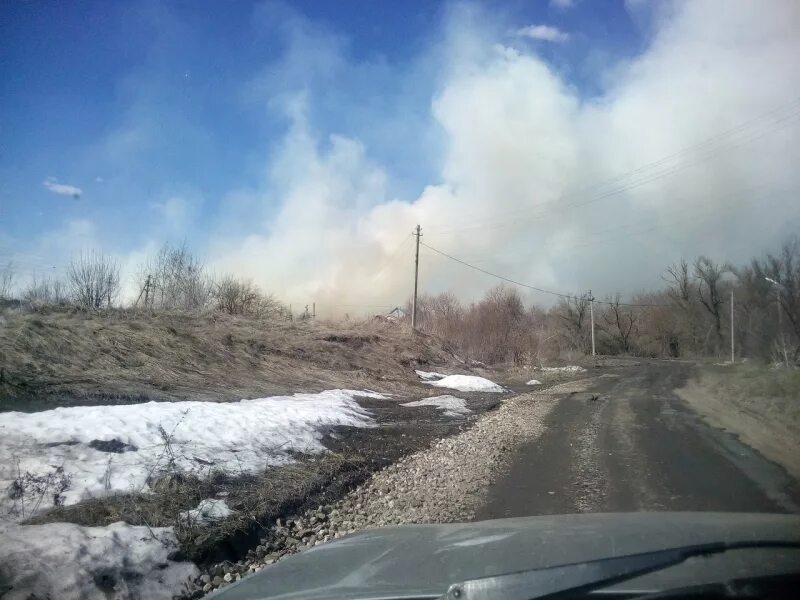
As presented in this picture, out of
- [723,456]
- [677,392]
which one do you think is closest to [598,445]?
[723,456]

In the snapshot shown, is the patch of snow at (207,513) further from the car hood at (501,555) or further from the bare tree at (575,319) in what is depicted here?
the bare tree at (575,319)

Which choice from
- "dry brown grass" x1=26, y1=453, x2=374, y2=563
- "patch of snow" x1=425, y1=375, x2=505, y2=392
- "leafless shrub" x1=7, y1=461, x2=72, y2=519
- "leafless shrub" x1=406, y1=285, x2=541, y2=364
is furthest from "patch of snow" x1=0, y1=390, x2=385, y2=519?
"leafless shrub" x1=406, y1=285, x2=541, y2=364

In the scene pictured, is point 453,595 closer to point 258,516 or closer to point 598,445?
point 258,516

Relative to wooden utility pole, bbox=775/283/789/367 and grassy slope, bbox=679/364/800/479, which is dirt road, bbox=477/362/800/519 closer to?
grassy slope, bbox=679/364/800/479

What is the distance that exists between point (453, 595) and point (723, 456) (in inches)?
330

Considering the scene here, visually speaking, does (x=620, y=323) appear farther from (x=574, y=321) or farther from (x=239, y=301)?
(x=239, y=301)

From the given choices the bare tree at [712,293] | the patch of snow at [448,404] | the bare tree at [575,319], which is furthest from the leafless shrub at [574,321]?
the patch of snow at [448,404]

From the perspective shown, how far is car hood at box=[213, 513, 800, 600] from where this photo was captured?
285 centimetres

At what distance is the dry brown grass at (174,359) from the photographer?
39.5 feet

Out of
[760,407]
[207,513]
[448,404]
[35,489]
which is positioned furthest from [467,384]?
[35,489]

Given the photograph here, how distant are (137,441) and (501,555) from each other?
259 inches

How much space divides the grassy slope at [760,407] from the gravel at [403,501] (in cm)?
425

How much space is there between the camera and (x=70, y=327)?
1575 cm

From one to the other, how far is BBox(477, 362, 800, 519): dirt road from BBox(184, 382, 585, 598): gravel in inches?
14.8
